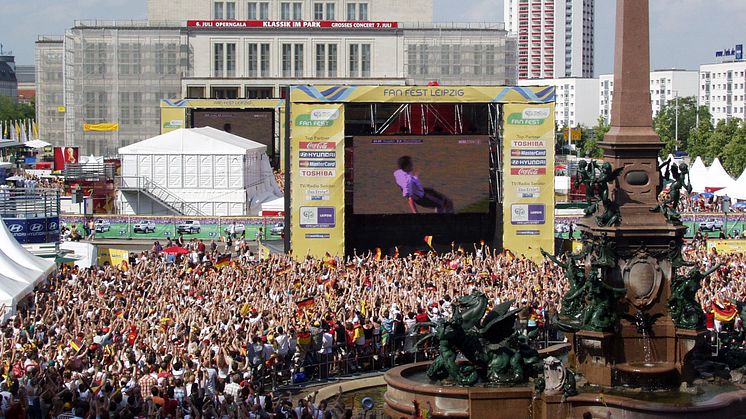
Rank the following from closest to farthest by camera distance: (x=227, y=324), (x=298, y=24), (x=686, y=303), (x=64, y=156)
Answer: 1. (x=686, y=303)
2. (x=227, y=324)
3. (x=64, y=156)
4. (x=298, y=24)

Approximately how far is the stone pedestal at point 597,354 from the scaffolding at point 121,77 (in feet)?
267

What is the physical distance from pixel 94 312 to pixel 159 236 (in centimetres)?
2803

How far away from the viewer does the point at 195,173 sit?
60938 mm

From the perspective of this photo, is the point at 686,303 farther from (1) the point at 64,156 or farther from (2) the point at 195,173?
(1) the point at 64,156


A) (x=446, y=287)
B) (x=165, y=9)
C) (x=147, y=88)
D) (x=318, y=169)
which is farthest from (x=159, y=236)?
(x=165, y=9)

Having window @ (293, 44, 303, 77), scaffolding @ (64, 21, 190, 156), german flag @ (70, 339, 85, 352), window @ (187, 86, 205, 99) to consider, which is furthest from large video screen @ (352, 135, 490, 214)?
window @ (293, 44, 303, 77)

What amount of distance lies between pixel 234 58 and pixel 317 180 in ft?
216

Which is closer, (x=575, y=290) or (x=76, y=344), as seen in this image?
(x=575, y=290)

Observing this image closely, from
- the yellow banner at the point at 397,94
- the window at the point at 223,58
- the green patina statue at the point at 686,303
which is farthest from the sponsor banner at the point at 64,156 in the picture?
the green patina statue at the point at 686,303

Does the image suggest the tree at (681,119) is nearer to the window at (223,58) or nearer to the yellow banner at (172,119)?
the window at (223,58)

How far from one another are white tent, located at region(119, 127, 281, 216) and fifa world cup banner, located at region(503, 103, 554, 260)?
Result: 70.7 ft

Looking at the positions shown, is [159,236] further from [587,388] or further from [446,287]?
[587,388]

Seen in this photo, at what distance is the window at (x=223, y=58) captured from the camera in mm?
104375

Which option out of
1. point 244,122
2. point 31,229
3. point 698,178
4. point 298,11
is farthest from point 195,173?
point 298,11
